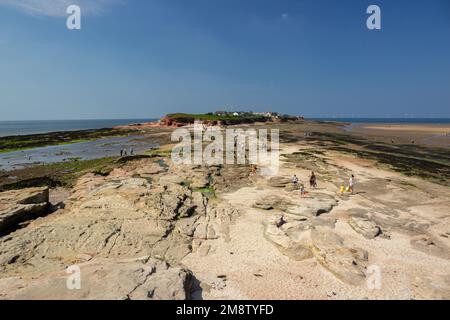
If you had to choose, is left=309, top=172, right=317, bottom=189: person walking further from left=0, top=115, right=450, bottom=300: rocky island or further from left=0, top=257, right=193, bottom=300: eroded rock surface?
left=0, top=257, right=193, bottom=300: eroded rock surface

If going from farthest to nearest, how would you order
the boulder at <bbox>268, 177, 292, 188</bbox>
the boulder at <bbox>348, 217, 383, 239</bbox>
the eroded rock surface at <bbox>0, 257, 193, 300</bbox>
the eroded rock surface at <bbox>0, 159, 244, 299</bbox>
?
the boulder at <bbox>268, 177, 292, 188</bbox>, the boulder at <bbox>348, 217, 383, 239</bbox>, the eroded rock surface at <bbox>0, 159, 244, 299</bbox>, the eroded rock surface at <bbox>0, 257, 193, 300</bbox>

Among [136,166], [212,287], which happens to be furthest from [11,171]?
[212,287]

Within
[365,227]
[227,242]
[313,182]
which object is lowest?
[227,242]

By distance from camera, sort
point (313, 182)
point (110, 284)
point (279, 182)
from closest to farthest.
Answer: point (110, 284), point (313, 182), point (279, 182)

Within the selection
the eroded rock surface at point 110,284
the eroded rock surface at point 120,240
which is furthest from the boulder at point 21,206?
the eroded rock surface at point 110,284

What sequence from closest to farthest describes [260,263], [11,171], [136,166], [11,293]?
[11,293]
[260,263]
[136,166]
[11,171]

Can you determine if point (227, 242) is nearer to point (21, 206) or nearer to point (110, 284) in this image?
point (110, 284)

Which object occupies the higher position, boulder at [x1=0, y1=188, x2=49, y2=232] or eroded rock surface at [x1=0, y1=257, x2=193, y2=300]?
boulder at [x1=0, y1=188, x2=49, y2=232]

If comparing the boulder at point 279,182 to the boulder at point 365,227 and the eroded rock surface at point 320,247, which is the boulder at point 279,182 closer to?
the eroded rock surface at point 320,247

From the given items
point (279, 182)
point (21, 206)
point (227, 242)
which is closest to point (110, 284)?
point (227, 242)

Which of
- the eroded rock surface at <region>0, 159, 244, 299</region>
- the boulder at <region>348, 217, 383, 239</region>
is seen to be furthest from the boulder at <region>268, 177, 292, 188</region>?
the boulder at <region>348, 217, 383, 239</region>
